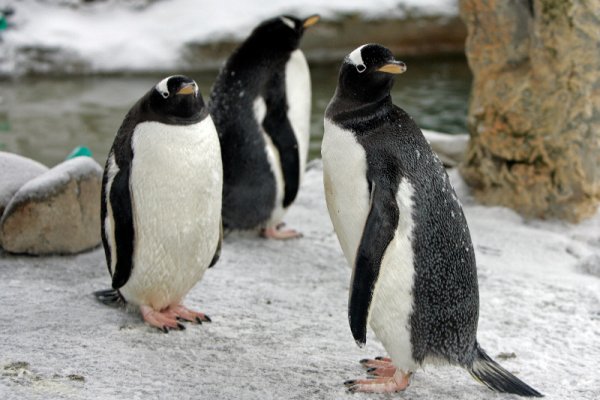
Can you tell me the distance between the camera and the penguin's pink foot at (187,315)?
3.07 metres

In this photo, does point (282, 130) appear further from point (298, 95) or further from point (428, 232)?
point (428, 232)

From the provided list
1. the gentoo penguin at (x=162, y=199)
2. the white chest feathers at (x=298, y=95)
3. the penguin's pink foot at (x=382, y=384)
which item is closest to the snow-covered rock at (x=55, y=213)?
the gentoo penguin at (x=162, y=199)

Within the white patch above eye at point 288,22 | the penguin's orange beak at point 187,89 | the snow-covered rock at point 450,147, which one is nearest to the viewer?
the penguin's orange beak at point 187,89

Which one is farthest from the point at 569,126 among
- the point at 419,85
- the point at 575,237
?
the point at 419,85

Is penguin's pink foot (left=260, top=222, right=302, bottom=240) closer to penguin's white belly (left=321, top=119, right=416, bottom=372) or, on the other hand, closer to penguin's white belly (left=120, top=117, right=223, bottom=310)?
penguin's white belly (left=120, top=117, right=223, bottom=310)

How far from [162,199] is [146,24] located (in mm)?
7328

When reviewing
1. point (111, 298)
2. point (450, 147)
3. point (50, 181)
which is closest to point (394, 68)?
point (111, 298)

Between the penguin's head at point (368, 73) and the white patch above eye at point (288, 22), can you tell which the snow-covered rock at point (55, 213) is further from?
the penguin's head at point (368, 73)

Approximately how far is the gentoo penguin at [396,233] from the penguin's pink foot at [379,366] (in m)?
0.08

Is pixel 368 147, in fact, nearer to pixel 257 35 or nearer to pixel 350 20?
pixel 257 35

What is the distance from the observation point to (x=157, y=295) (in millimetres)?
3047

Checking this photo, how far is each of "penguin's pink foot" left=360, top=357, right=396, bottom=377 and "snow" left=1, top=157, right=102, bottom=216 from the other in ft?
5.32

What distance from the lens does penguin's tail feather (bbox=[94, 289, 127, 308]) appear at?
124 inches

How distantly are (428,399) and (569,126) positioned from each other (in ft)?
7.35
